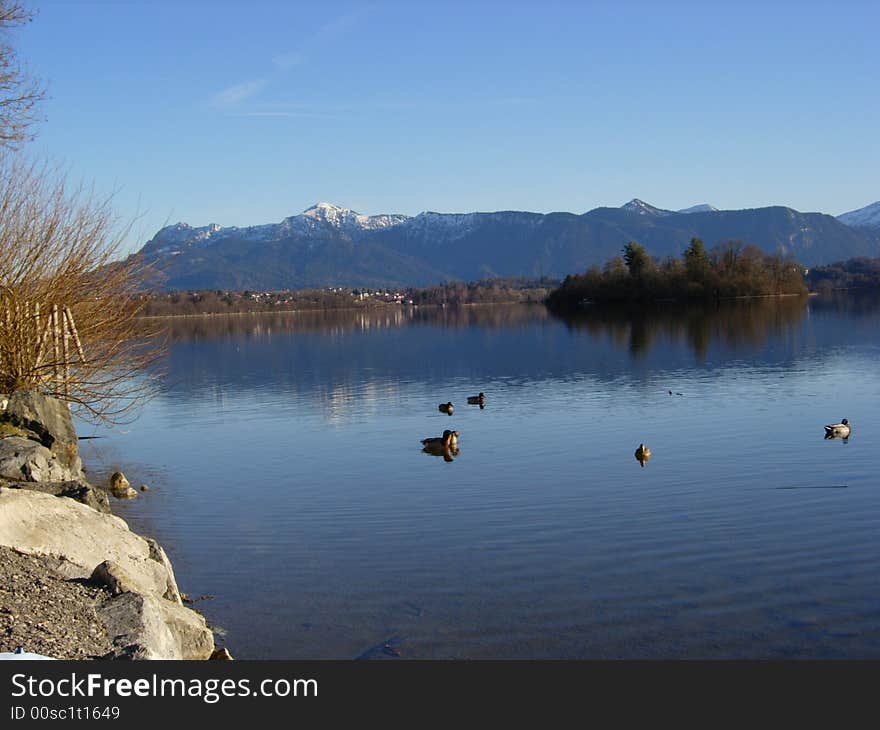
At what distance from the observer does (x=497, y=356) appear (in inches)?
2183

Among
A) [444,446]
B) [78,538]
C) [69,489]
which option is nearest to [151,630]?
[78,538]

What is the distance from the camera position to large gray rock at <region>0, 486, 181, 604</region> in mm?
9992

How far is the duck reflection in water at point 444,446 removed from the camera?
2275cm

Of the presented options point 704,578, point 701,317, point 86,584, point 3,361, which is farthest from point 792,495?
point 701,317

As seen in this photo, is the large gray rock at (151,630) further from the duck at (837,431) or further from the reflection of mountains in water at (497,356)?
the reflection of mountains in water at (497,356)

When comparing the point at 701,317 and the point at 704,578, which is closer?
the point at 704,578

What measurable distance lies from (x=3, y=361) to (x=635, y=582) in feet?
48.3

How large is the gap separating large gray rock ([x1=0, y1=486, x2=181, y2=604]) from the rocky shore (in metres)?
0.01

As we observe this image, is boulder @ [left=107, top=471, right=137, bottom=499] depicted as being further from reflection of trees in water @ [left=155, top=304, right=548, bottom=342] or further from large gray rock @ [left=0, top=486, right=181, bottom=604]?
reflection of trees in water @ [left=155, top=304, right=548, bottom=342]

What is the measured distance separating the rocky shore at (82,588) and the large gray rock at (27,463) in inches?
11.4

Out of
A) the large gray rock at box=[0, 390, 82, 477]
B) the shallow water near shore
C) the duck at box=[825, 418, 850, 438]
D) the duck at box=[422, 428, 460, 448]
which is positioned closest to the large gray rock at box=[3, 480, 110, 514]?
the shallow water near shore

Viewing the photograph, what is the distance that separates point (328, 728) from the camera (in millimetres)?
6289

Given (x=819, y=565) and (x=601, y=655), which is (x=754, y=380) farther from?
(x=601, y=655)

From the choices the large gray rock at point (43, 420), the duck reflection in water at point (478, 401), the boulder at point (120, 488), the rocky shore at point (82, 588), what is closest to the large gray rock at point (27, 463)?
the rocky shore at point (82, 588)
